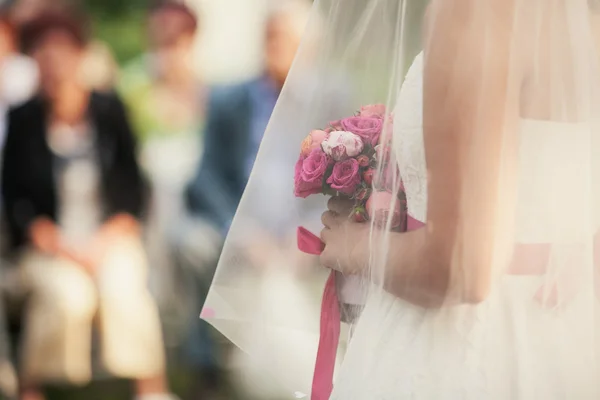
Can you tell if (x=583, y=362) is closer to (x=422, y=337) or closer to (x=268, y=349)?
(x=422, y=337)

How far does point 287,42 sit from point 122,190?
2.14 feet

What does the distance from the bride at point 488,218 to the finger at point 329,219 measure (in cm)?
6

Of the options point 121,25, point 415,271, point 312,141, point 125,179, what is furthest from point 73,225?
point 415,271

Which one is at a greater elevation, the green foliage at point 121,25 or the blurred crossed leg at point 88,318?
the green foliage at point 121,25

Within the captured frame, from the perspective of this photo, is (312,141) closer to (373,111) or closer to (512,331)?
(373,111)

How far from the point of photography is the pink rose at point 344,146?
26.5 inches

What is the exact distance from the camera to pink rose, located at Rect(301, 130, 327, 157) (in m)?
0.70

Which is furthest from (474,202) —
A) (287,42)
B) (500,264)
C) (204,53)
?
(204,53)

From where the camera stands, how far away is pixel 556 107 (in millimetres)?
565

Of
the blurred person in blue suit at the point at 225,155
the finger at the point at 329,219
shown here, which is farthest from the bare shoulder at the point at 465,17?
the blurred person in blue suit at the point at 225,155

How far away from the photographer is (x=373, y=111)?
0.68 meters

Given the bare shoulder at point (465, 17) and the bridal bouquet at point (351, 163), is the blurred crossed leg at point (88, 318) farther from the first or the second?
the bare shoulder at point (465, 17)

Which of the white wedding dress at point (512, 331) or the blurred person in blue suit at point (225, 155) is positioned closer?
the white wedding dress at point (512, 331)

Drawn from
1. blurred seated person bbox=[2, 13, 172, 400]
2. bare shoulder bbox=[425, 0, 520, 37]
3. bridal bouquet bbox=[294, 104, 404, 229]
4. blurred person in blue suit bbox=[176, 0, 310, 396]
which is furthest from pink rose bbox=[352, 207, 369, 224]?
blurred seated person bbox=[2, 13, 172, 400]
